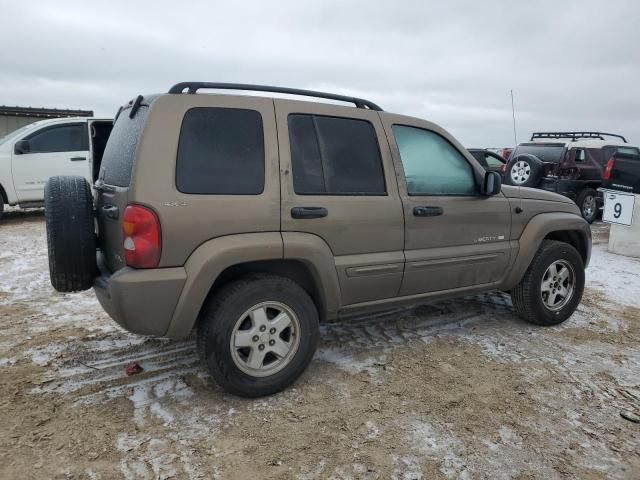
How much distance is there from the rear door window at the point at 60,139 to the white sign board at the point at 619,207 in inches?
362

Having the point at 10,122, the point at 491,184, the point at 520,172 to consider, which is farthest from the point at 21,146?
the point at 10,122

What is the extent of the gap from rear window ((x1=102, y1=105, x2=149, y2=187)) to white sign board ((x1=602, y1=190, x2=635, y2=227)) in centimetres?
758

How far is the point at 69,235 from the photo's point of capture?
9.85 feet

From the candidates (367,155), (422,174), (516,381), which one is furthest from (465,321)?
(367,155)

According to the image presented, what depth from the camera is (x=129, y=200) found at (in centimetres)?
266

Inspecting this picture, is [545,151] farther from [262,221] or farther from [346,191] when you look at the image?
[262,221]

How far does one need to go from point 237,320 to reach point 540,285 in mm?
2788

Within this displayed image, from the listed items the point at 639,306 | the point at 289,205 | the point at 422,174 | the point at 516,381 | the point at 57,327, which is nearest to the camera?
the point at 289,205

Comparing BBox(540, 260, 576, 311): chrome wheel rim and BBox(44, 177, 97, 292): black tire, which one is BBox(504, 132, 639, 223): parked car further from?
BBox(44, 177, 97, 292): black tire

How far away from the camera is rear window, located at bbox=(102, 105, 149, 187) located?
2855 mm

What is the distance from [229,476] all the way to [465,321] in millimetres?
2808

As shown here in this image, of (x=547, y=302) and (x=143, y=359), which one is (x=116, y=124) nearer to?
(x=143, y=359)

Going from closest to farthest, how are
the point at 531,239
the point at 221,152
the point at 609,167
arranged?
1. the point at 221,152
2. the point at 531,239
3. the point at 609,167

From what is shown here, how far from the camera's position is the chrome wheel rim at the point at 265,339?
9.67ft
